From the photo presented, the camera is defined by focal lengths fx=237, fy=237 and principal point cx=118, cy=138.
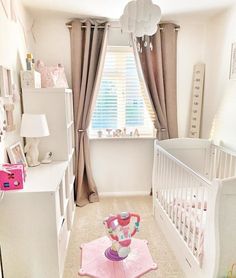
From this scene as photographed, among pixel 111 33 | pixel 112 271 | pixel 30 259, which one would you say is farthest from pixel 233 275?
pixel 111 33

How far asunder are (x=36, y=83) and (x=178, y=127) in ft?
6.55

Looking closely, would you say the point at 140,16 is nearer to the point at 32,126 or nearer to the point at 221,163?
the point at 32,126

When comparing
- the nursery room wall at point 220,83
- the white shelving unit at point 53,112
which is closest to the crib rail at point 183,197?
the nursery room wall at point 220,83

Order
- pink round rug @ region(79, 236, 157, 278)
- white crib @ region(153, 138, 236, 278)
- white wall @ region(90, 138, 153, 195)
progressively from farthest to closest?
white wall @ region(90, 138, 153, 195) < pink round rug @ region(79, 236, 157, 278) < white crib @ region(153, 138, 236, 278)

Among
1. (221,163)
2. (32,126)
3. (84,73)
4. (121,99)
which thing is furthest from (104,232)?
(84,73)

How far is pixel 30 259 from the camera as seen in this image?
1716 millimetres

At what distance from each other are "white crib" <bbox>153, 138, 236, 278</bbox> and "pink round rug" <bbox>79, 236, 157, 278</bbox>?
28 cm

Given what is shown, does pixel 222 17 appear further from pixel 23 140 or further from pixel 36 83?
pixel 23 140

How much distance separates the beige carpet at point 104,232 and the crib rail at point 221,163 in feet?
2.96

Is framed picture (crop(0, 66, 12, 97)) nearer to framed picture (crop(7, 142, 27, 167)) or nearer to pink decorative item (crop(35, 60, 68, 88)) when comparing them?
framed picture (crop(7, 142, 27, 167))

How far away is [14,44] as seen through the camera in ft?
7.10

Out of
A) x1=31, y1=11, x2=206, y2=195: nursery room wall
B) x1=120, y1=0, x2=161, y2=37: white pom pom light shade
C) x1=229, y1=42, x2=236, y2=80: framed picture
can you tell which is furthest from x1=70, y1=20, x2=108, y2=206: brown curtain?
x1=229, y1=42, x2=236, y2=80: framed picture

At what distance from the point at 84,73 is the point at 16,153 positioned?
139 cm

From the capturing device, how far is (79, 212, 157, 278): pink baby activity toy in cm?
192
